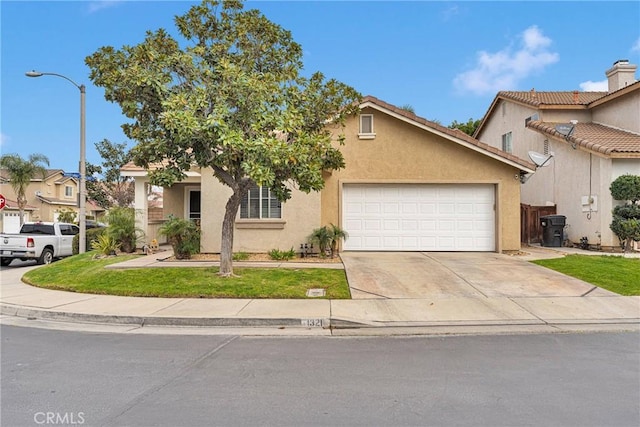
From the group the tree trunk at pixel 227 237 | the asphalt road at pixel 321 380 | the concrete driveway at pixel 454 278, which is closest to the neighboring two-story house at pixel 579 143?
the concrete driveway at pixel 454 278

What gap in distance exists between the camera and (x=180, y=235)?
1321cm

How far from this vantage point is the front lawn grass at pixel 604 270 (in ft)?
31.9

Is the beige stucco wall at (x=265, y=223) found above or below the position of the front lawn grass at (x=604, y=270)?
above

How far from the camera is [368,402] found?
4184 mm

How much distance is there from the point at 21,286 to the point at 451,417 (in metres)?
11.7

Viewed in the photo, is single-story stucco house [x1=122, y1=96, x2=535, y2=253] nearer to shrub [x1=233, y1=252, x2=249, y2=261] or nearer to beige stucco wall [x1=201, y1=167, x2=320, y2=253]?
beige stucco wall [x1=201, y1=167, x2=320, y2=253]

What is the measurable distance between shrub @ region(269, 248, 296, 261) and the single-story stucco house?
0.39 m

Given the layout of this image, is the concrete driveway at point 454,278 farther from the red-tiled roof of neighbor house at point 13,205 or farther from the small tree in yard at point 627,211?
the red-tiled roof of neighbor house at point 13,205

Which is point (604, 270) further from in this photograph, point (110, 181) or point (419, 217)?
point (110, 181)

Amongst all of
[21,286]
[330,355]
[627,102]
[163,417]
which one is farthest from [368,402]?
[627,102]

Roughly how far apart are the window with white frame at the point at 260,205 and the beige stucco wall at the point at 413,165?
5.58 feet

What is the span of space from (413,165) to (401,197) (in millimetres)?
1183

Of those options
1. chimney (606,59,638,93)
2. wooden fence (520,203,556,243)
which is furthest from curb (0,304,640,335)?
chimney (606,59,638,93)

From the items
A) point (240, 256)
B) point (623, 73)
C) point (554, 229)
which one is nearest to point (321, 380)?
point (240, 256)
